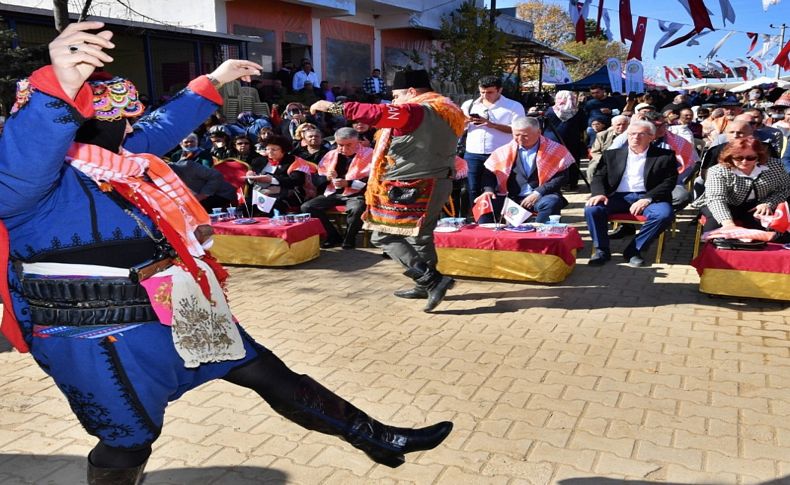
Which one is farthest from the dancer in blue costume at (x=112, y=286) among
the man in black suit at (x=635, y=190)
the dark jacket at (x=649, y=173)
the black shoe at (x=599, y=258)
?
the dark jacket at (x=649, y=173)

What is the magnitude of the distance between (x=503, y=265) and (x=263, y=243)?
8.10 ft

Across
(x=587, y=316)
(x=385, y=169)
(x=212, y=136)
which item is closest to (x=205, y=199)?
(x=212, y=136)

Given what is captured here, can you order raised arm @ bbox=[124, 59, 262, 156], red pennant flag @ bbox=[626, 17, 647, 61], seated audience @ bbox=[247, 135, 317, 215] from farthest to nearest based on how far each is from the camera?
red pennant flag @ bbox=[626, 17, 647, 61], seated audience @ bbox=[247, 135, 317, 215], raised arm @ bbox=[124, 59, 262, 156]

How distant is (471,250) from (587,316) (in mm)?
1332

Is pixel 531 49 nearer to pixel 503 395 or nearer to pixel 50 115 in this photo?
pixel 503 395

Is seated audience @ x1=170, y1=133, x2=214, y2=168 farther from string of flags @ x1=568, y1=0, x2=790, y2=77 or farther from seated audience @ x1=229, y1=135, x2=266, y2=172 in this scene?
string of flags @ x1=568, y1=0, x2=790, y2=77

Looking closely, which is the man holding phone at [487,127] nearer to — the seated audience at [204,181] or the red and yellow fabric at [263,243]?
the red and yellow fabric at [263,243]

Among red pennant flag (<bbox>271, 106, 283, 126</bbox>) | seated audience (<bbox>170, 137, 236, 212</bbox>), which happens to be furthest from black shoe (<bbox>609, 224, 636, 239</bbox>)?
red pennant flag (<bbox>271, 106, 283, 126</bbox>)

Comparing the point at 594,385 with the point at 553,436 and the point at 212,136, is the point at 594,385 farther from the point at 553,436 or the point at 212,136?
the point at 212,136

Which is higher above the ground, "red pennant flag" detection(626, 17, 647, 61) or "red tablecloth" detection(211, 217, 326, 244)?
"red pennant flag" detection(626, 17, 647, 61)

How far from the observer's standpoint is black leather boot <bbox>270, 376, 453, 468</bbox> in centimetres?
221

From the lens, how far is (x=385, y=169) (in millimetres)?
5012

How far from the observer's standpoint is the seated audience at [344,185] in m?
7.57

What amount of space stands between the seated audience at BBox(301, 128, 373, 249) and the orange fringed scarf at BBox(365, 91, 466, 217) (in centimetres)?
236
